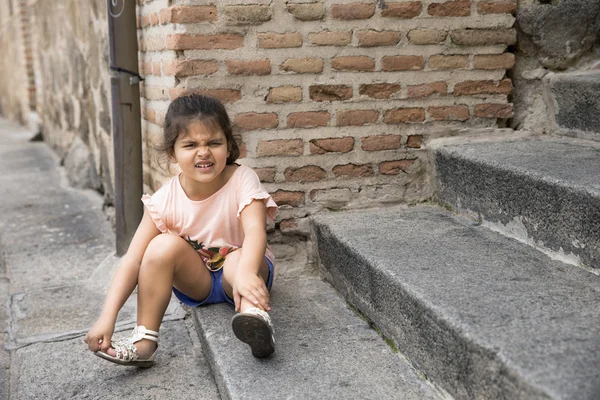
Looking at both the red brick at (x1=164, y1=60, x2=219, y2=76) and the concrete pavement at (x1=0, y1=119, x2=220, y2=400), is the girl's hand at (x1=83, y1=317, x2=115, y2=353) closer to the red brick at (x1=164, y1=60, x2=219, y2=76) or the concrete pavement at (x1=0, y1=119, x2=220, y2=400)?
the concrete pavement at (x1=0, y1=119, x2=220, y2=400)

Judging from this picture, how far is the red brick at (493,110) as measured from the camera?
2.62 metres

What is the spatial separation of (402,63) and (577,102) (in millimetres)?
685

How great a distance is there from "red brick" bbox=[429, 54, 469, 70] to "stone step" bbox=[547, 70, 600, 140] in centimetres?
37

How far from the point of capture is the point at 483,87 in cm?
261

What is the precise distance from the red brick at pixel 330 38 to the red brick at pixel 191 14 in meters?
0.37

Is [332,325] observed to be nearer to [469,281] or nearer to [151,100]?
[469,281]

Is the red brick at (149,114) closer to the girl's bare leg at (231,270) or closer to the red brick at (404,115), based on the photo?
the girl's bare leg at (231,270)

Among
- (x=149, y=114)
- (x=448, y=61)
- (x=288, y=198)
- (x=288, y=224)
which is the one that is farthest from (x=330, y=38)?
(x=149, y=114)

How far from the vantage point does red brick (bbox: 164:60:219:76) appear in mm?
2268

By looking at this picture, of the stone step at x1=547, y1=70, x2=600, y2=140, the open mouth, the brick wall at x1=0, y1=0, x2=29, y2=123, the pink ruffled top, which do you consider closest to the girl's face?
the open mouth

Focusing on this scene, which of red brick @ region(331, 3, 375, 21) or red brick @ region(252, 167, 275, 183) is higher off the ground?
red brick @ region(331, 3, 375, 21)

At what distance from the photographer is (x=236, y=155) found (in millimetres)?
2197

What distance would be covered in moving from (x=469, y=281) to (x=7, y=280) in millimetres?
2181

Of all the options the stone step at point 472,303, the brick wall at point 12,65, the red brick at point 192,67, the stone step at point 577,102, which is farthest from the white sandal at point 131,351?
the brick wall at point 12,65
